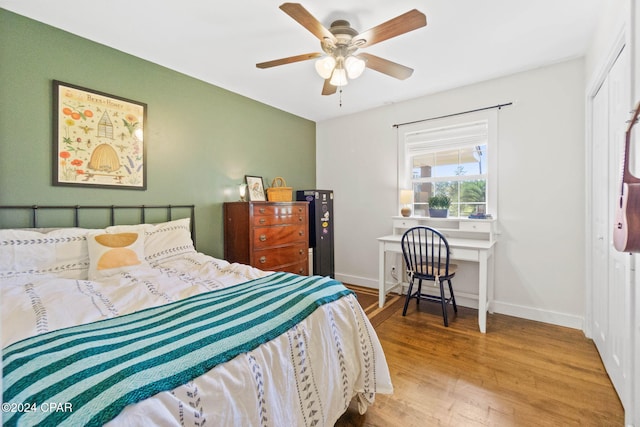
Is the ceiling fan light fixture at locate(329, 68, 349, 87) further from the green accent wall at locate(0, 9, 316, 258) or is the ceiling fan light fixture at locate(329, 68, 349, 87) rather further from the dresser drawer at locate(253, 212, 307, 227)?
the green accent wall at locate(0, 9, 316, 258)

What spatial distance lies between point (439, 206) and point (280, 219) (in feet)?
5.99

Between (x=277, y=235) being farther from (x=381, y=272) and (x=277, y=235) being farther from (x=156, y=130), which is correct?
(x=156, y=130)

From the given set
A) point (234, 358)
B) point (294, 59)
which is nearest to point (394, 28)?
point (294, 59)

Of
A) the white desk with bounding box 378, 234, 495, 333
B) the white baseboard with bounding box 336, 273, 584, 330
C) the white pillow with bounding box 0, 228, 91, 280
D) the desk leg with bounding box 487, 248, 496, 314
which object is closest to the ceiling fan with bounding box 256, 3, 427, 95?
the white desk with bounding box 378, 234, 495, 333

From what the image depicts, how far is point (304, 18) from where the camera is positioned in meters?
1.66

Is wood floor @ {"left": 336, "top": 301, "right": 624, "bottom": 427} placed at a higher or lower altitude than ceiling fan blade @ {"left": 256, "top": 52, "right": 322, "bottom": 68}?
lower

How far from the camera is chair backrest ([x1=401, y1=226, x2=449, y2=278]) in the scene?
9.12ft

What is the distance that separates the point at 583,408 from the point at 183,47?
147 inches

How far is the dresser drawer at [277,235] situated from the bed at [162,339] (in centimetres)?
82

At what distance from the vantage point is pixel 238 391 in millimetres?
971

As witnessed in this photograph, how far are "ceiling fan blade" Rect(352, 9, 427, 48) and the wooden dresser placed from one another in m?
1.76

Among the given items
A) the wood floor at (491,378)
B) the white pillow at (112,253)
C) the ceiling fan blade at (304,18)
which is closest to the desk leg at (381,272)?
the wood floor at (491,378)

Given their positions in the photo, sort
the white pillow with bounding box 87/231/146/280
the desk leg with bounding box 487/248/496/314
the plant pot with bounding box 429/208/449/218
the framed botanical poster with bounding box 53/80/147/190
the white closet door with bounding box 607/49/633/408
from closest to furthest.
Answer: the white closet door with bounding box 607/49/633/408 → the white pillow with bounding box 87/231/146/280 → the framed botanical poster with bounding box 53/80/147/190 → the desk leg with bounding box 487/248/496/314 → the plant pot with bounding box 429/208/449/218

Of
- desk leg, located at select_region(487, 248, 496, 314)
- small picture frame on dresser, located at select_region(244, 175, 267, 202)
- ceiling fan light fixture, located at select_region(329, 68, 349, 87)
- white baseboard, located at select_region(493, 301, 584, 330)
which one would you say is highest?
ceiling fan light fixture, located at select_region(329, 68, 349, 87)
